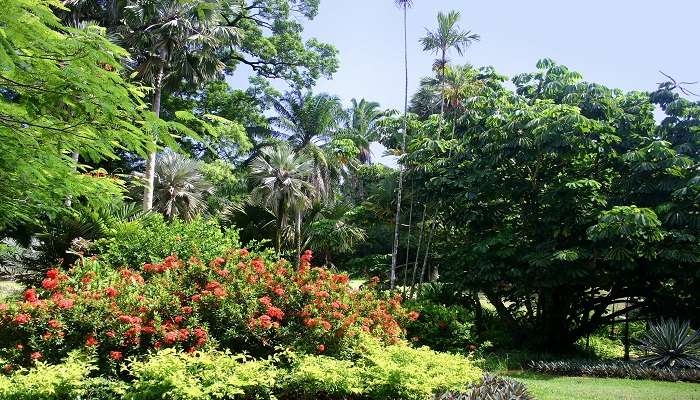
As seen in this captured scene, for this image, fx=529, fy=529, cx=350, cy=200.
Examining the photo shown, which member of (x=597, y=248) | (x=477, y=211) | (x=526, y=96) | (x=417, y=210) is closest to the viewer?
(x=597, y=248)

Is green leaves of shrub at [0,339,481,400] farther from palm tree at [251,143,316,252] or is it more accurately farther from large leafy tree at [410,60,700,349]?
palm tree at [251,143,316,252]

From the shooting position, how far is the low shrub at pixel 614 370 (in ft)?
28.7

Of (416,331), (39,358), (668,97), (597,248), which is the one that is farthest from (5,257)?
Answer: (668,97)

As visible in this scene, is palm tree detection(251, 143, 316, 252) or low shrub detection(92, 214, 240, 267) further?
palm tree detection(251, 143, 316, 252)

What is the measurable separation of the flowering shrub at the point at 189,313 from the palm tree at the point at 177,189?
942 cm

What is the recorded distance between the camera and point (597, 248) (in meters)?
10.3

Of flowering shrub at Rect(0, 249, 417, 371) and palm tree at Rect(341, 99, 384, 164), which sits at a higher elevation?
palm tree at Rect(341, 99, 384, 164)

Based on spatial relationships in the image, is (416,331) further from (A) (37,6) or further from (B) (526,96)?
(A) (37,6)

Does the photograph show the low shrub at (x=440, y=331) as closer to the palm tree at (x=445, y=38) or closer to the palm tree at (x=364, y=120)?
the palm tree at (x=445, y=38)

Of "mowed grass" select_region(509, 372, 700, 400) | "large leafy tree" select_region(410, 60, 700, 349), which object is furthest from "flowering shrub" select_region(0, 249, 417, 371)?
"large leafy tree" select_region(410, 60, 700, 349)

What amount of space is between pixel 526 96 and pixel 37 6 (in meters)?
12.2

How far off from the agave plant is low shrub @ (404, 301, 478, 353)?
10.9 ft

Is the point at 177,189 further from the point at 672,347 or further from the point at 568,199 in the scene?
the point at 672,347

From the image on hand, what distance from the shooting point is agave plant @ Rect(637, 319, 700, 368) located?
9586 mm
